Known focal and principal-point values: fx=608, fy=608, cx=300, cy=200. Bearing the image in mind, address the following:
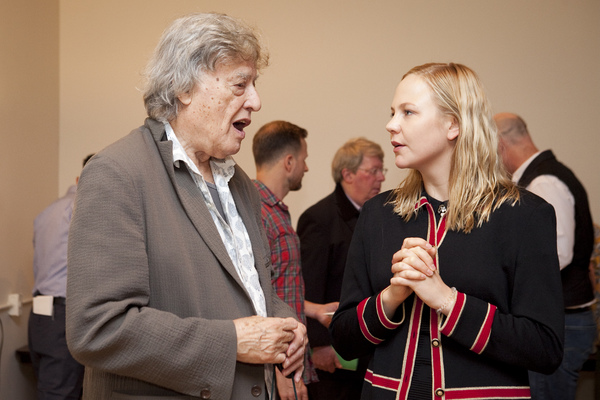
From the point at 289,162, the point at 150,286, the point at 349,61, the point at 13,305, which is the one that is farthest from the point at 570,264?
the point at 13,305

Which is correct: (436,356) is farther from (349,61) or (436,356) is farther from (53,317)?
(349,61)

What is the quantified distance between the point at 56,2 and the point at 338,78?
228 centimetres

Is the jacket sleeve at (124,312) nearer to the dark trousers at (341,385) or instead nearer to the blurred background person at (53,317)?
the dark trousers at (341,385)

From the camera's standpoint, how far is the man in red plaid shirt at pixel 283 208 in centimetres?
273

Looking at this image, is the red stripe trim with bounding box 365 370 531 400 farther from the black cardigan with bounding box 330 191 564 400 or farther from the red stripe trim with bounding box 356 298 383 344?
the red stripe trim with bounding box 356 298 383 344

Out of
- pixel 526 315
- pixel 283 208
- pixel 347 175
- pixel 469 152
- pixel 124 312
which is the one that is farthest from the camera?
pixel 347 175

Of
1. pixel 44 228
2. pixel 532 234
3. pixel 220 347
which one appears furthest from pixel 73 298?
pixel 44 228

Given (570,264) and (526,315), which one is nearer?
(526,315)

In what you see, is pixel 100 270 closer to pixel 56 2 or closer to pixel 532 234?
pixel 532 234

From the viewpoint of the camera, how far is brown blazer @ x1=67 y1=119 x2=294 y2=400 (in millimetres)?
1271

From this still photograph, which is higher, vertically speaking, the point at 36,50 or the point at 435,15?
the point at 435,15

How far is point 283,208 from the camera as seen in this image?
2906 mm

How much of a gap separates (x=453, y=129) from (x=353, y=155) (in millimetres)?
2230

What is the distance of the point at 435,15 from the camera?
480cm
